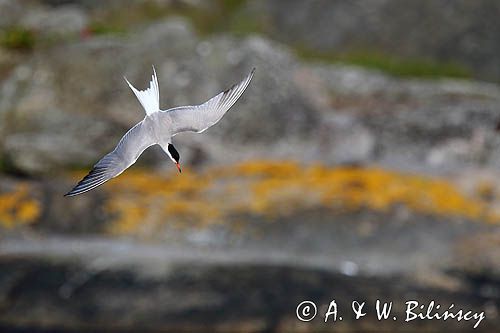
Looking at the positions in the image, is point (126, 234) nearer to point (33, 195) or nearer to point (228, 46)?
point (33, 195)

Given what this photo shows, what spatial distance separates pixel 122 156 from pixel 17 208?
1032 cm

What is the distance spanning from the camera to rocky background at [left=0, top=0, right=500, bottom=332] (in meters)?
11.5

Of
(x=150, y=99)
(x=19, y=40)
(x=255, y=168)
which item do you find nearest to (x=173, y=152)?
(x=150, y=99)

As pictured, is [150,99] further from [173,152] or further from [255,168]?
[255,168]

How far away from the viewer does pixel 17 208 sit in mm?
13516

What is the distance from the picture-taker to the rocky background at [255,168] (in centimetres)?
1153

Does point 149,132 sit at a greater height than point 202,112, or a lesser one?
lesser

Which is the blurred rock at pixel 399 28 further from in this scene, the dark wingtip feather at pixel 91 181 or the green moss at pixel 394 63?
the dark wingtip feather at pixel 91 181

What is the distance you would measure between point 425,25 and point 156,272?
9.08 m

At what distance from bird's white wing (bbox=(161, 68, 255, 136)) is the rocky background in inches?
289

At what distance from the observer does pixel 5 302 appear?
1136 cm

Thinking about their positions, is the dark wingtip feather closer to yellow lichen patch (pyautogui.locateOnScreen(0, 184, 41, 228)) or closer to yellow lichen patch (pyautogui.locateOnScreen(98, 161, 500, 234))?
yellow lichen patch (pyautogui.locateOnScreen(98, 161, 500, 234))

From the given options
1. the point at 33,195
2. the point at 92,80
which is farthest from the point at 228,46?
the point at 33,195

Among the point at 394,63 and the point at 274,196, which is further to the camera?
the point at 394,63
